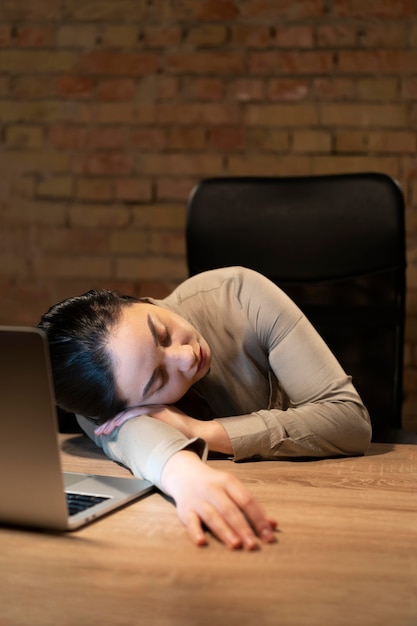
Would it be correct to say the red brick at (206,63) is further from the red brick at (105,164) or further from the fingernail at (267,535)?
the fingernail at (267,535)

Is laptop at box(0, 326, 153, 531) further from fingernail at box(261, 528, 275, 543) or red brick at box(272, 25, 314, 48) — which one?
red brick at box(272, 25, 314, 48)

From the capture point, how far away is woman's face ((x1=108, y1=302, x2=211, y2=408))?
1.25 metres

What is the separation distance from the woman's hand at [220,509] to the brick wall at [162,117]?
5.63 feet

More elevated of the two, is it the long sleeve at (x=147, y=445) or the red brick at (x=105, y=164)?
the red brick at (x=105, y=164)

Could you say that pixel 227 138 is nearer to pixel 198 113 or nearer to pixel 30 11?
pixel 198 113

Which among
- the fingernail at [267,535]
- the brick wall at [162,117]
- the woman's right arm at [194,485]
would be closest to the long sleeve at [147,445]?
the woman's right arm at [194,485]

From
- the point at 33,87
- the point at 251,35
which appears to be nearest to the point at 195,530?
the point at 251,35

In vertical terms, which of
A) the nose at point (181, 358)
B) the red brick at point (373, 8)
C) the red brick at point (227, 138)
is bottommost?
the nose at point (181, 358)

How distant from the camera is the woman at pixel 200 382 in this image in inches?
46.6

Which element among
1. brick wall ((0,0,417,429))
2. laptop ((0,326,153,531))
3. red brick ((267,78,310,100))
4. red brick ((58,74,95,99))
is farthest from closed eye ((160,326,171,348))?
red brick ((58,74,95,99))

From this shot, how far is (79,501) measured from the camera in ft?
3.43

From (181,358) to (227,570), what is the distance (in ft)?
Result: 1.61

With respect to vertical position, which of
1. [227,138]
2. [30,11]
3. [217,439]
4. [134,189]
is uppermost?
[30,11]

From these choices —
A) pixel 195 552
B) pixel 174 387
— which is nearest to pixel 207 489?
pixel 195 552
